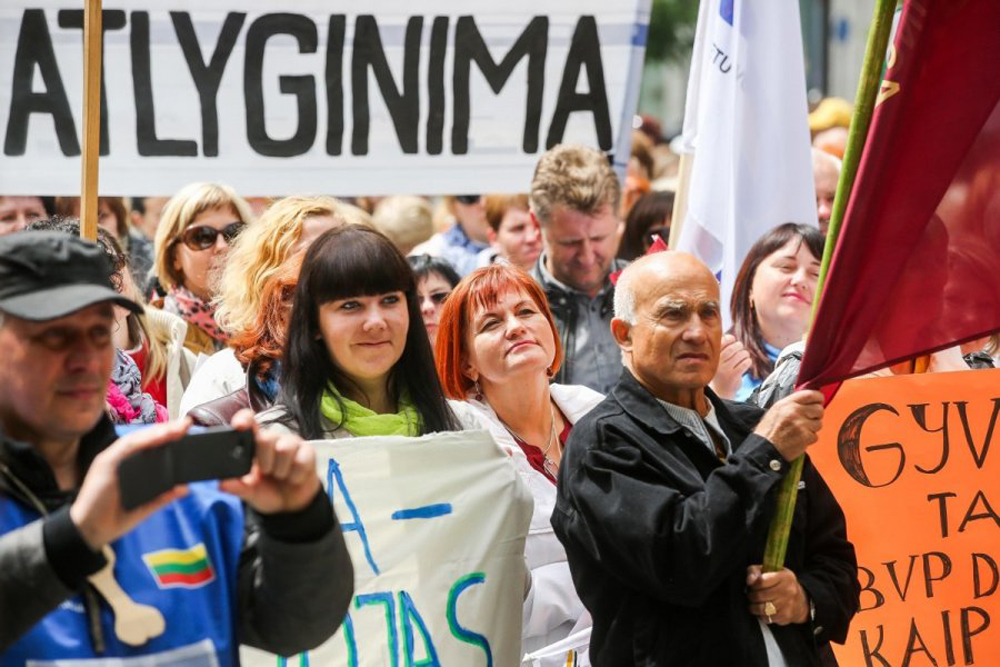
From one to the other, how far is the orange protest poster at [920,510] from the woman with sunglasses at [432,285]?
2090mm

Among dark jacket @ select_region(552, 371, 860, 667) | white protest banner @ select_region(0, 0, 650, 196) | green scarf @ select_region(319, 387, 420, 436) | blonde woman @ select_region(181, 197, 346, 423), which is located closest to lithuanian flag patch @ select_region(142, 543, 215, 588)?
dark jacket @ select_region(552, 371, 860, 667)

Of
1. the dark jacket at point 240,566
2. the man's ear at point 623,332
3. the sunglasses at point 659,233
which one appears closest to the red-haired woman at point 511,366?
the man's ear at point 623,332

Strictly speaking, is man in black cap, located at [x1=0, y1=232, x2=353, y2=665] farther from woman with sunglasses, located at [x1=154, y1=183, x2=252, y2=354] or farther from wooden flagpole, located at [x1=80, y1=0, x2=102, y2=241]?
woman with sunglasses, located at [x1=154, y1=183, x2=252, y2=354]

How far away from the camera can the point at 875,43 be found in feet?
11.9

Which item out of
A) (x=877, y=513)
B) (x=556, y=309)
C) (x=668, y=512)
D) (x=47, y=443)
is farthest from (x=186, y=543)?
(x=556, y=309)

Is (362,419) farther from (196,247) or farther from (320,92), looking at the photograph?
(320,92)

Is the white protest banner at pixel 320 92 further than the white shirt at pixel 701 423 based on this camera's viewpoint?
Yes

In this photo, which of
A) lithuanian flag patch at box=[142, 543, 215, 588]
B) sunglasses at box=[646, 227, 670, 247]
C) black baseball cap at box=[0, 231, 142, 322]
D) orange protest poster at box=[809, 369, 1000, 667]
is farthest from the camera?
sunglasses at box=[646, 227, 670, 247]

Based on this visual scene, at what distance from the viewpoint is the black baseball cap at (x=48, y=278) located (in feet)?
8.13

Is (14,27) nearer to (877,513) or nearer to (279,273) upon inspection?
(279,273)

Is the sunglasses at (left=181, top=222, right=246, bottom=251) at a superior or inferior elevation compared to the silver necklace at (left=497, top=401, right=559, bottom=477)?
superior

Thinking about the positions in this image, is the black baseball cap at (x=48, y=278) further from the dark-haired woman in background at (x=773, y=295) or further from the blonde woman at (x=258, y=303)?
the dark-haired woman in background at (x=773, y=295)

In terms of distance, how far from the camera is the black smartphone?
233cm

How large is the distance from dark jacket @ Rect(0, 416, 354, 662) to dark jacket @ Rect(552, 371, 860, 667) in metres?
1.08
